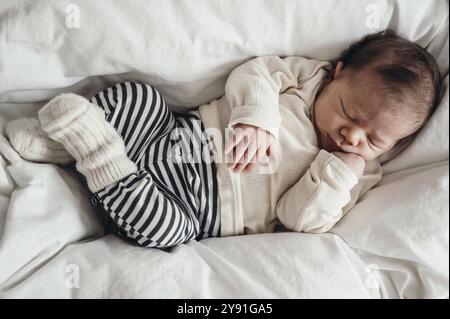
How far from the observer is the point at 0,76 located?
82 centimetres

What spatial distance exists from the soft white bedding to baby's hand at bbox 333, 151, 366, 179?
6 cm

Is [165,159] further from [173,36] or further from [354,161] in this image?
[354,161]

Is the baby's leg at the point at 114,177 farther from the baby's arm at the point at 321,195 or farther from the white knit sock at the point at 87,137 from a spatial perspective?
the baby's arm at the point at 321,195

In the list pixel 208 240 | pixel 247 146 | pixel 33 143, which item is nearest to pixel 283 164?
pixel 247 146

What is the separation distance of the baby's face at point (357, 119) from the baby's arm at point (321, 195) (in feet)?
0.15

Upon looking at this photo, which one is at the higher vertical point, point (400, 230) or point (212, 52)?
point (212, 52)

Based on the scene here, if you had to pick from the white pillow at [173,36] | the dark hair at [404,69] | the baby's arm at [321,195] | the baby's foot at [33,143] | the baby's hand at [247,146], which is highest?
the white pillow at [173,36]

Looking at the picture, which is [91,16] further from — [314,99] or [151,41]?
[314,99]

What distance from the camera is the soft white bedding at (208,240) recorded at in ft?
2.51

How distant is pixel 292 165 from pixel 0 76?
1.94 ft

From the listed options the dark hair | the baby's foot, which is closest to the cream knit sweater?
the dark hair

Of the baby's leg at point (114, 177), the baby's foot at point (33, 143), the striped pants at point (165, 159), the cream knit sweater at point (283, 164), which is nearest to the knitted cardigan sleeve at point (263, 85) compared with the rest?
the cream knit sweater at point (283, 164)

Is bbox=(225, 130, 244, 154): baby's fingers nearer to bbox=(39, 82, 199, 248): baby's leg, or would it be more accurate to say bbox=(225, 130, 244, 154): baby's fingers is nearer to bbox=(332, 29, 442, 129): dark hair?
bbox=(39, 82, 199, 248): baby's leg

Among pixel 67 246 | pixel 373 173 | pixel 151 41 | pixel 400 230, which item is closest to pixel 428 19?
pixel 373 173
